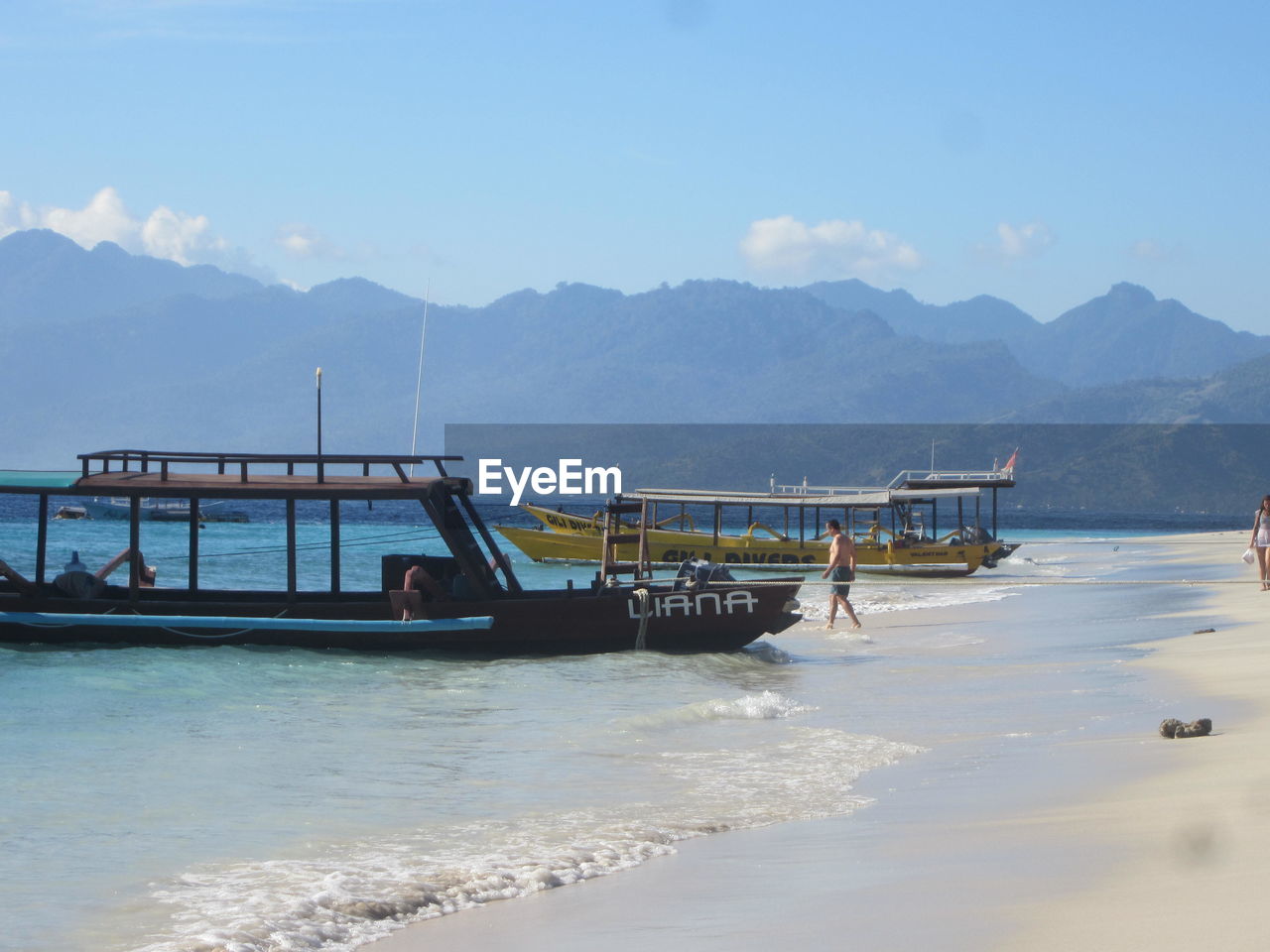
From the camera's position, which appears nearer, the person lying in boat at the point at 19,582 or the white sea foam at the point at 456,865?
the white sea foam at the point at 456,865

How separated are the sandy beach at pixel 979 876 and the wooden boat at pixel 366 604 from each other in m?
6.84

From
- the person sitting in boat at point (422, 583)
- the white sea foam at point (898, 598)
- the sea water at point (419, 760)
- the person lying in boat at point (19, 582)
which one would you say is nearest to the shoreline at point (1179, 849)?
the sea water at point (419, 760)

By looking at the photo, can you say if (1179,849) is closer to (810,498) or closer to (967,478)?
(810,498)

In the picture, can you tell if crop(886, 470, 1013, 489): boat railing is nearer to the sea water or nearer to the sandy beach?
the sea water

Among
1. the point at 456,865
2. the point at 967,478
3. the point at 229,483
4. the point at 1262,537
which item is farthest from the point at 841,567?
the point at 967,478

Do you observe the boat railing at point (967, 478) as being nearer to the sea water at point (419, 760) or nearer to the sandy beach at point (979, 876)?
the sea water at point (419, 760)

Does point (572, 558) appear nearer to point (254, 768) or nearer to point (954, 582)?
point (954, 582)

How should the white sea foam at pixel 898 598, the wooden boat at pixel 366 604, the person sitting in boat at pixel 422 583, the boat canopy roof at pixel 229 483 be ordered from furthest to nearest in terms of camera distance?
the white sea foam at pixel 898 598
the person sitting in boat at pixel 422 583
the wooden boat at pixel 366 604
the boat canopy roof at pixel 229 483

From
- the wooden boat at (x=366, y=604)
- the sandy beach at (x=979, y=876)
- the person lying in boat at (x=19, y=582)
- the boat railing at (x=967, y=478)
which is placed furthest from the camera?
the boat railing at (x=967, y=478)

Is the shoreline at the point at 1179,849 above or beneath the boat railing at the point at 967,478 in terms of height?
beneath

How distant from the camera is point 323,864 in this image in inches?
292

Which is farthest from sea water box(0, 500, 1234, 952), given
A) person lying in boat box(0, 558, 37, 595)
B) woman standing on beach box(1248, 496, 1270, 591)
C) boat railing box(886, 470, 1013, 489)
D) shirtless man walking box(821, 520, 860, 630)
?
boat railing box(886, 470, 1013, 489)

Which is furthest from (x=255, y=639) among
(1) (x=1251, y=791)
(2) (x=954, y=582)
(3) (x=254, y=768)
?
(2) (x=954, y=582)

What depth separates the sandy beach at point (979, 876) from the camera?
561 cm
